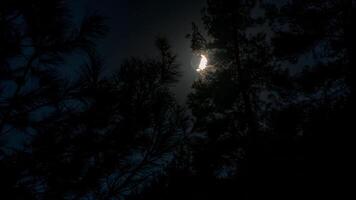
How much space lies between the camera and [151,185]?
2824 mm

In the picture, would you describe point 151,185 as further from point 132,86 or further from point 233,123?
point 233,123

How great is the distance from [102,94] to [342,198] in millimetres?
4407

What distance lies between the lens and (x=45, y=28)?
8.02 ft

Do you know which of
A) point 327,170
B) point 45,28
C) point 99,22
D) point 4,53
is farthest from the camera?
point 327,170

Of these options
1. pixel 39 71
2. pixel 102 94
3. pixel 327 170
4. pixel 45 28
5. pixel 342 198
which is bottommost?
pixel 342 198

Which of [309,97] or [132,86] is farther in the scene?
[309,97]

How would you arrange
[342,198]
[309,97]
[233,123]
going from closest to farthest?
1. [342,198]
2. [309,97]
3. [233,123]

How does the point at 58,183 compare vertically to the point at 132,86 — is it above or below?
below

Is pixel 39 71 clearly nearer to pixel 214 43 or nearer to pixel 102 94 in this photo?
pixel 102 94

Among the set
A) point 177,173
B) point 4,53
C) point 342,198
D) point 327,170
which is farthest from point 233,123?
point 4,53

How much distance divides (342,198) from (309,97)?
17.2 ft

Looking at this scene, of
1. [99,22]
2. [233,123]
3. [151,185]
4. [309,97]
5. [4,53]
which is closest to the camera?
[4,53]

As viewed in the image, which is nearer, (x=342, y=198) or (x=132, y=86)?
(x=132, y=86)

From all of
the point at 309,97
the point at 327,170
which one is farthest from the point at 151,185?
the point at 309,97
